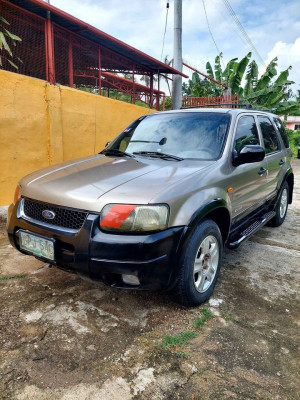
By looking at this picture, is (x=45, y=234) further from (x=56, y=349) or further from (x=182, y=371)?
(x=182, y=371)

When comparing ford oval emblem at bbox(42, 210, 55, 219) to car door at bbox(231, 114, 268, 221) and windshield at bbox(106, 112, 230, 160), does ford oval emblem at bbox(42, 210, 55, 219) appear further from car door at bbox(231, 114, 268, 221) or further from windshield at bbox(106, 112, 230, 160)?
car door at bbox(231, 114, 268, 221)

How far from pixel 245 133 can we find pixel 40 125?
11.6ft

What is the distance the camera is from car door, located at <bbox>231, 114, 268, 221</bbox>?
9.90ft

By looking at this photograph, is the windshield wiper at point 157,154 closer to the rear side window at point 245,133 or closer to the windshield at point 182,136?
the windshield at point 182,136

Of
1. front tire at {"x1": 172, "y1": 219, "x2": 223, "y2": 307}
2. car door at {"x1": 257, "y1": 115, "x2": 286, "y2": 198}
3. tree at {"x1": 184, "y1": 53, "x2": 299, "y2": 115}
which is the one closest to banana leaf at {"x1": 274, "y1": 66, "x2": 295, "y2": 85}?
tree at {"x1": 184, "y1": 53, "x2": 299, "y2": 115}

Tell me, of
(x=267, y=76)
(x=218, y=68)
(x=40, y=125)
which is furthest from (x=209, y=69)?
(x=40, y=125)

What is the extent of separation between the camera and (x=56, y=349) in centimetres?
202

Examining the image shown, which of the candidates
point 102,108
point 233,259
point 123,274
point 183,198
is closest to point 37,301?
point 123,274

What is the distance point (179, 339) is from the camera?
2146 millimetres

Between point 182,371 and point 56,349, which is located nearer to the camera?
point 182,371

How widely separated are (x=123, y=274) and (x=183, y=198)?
69 cm

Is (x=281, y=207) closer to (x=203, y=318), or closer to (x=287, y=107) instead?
(x=203, y=318)

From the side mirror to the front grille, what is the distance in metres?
1.61

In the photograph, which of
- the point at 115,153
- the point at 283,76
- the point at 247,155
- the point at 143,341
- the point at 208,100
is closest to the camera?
the point at 143,341
